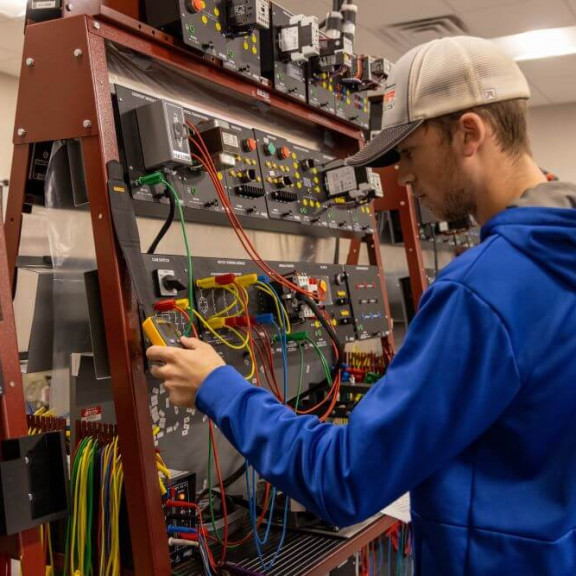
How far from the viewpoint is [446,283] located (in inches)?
36.7

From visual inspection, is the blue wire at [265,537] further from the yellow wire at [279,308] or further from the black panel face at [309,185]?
the black panel face at [309,185]

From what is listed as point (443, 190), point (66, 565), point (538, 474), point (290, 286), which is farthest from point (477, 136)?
point (66, 565)

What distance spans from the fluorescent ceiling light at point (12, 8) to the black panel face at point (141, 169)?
3.25 m

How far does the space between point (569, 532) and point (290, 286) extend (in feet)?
3.05

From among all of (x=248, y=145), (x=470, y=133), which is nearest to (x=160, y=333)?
(x=470, y=133)

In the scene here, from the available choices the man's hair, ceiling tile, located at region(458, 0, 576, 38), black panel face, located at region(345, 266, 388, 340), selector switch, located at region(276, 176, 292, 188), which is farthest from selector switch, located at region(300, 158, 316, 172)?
ceiling tile, located at region(458, 0, 576, 38)

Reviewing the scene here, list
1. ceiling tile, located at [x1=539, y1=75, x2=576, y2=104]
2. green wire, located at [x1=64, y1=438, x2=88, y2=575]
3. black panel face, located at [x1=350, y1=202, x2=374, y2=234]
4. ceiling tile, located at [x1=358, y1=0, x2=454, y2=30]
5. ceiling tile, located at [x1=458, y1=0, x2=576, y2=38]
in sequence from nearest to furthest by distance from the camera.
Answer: green wire, located at [x1=64, y1=438, x2=88, y2=575] → black panel face, located at [x1=350, y1=202, x2=374, y2=234] → ceiling tile, located at [x1=358, y1=0, x2=454, y2=30] → ceiling tile, located at [x1=458, y1=0, x2=576, y2=38] → ceiling tile, located at [x1=539, y1=75, x2=576, y2=104]

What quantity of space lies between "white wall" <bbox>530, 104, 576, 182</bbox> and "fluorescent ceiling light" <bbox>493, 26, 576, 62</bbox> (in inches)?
56.7

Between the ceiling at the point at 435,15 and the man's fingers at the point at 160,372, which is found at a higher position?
the ceiling at the point at 435,15

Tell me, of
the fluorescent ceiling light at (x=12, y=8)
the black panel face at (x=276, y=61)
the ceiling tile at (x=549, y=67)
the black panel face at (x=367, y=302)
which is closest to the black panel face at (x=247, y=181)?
the black panel face at (x=276, y=61)

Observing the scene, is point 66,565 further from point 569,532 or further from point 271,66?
point 271,66

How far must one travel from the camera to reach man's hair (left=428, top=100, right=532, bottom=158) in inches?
41.6

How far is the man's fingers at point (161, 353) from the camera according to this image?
1.15 meters

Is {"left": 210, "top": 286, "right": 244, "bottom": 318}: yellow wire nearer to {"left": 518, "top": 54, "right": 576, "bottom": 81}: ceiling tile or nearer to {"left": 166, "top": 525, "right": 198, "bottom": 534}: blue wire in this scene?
{"left": 166, "top": 525, "right": 198, "bottom": 534}: blue wire
